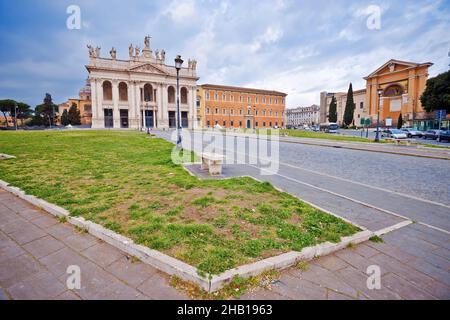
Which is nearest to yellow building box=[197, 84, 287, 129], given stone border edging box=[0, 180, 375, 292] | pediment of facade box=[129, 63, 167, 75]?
pediment of facade box=[129, 63, 167, 75]

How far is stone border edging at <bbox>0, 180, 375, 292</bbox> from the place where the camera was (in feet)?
8.25

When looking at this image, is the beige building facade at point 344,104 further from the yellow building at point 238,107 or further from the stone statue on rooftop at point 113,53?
the stone statue on rooftop at point 113,53

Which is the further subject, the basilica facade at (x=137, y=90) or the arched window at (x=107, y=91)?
the arched window at (x=107, y=91)

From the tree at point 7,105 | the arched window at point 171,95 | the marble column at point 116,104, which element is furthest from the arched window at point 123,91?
the tree at point 7,105

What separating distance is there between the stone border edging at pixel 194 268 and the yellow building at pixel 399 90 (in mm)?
56559

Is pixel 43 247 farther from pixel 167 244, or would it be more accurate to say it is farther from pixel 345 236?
pixel 345 236

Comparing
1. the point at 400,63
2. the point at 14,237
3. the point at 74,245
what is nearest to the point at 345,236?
the point at 74,245

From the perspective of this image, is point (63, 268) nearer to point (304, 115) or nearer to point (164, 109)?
point (164, 109)

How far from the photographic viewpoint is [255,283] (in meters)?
2.58

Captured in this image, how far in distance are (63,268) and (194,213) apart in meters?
2.03

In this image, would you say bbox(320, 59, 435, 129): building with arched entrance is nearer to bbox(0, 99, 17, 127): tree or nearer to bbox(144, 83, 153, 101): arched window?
bbox(144, 83, 153, 101): arched window

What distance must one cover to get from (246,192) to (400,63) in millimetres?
68828

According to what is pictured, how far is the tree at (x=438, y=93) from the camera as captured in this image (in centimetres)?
4009

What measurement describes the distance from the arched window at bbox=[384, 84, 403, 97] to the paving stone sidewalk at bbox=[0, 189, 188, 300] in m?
71.3
